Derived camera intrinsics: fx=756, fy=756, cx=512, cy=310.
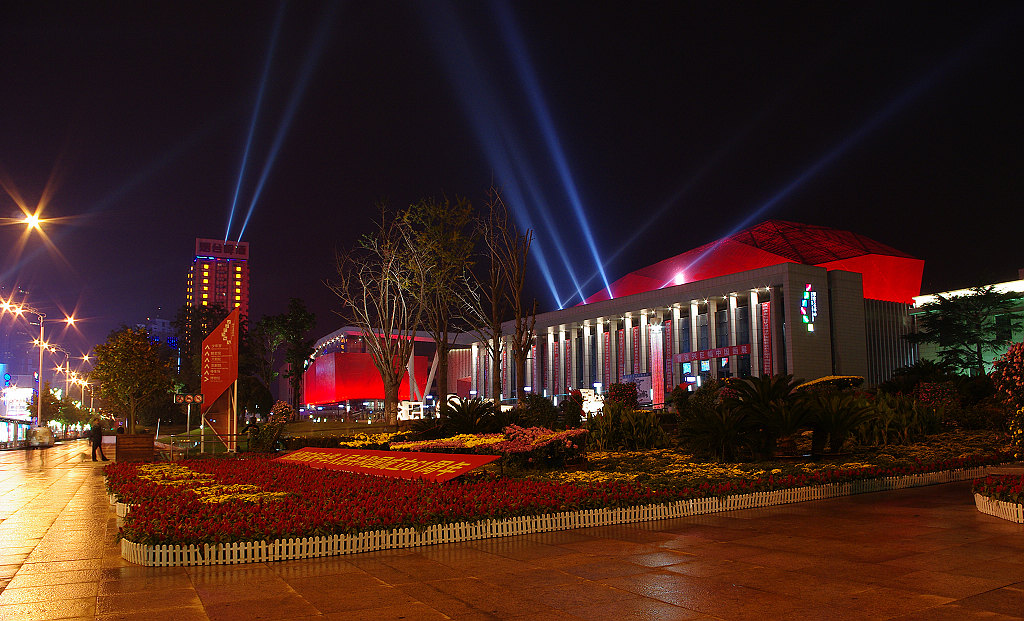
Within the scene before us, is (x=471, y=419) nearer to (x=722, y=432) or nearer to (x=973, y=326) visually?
(x=722, y=432)

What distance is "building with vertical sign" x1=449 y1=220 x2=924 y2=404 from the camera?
52.7 m

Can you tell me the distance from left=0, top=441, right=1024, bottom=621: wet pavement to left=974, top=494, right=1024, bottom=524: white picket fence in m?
0.20

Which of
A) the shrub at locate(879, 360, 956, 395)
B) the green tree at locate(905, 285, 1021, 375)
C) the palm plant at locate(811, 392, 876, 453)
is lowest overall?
the palm plant at locate(811, 392, 876, 453)

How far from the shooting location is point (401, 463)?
1756 centimetres

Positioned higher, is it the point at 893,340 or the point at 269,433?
the point at 893,340

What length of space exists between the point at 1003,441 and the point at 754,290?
102 ft

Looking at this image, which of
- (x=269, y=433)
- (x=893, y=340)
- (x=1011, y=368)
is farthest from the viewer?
(x=893, y=340)

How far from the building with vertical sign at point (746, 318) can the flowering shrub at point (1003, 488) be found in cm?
3599

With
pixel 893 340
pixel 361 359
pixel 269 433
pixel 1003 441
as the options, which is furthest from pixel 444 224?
pixel 361 359

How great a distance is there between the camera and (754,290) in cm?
5431

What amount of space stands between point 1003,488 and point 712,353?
4634cm

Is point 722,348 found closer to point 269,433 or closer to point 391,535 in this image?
point 269,433

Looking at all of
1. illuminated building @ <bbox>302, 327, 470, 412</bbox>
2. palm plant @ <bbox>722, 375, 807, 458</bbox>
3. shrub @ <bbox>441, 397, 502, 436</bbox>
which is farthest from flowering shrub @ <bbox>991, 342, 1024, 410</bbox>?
illuminated building @ <bbox>302, 327, 470, 412</bbox>

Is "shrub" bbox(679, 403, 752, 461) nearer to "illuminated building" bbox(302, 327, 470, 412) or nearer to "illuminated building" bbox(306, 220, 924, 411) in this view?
"illuminated building" bbox(306, 220, 924, 411)
